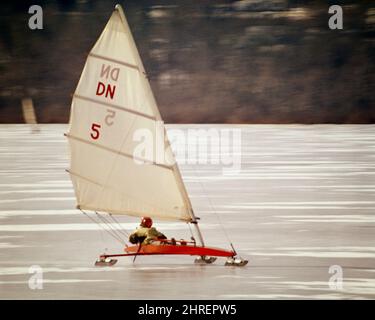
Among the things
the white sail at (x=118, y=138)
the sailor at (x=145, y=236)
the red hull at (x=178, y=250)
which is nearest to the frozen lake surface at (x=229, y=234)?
the red hull at (x=178, y=250)

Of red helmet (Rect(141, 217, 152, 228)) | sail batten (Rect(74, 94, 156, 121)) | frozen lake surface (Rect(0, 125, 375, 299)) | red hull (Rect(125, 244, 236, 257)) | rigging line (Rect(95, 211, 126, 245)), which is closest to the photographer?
frozen lake surface (Rect(0, 125, 375, 299))

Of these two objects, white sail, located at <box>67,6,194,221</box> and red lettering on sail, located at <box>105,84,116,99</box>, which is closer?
white sail, located at <box>67,6,194,221</box>

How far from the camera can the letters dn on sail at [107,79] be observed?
34.8 ft

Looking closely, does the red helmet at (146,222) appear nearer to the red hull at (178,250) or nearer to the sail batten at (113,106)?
the red hull at (178,250)

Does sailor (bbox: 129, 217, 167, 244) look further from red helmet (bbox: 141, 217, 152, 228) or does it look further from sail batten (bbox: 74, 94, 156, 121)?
sail batten (bbox: 74, 94, 156, 121)

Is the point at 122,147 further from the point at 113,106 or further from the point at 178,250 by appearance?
the point at 178,250

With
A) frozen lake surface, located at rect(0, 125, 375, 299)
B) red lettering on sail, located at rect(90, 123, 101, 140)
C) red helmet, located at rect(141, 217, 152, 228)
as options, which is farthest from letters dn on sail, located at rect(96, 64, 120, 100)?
frozen lake surface, located at rect(0, 125, 375, 299)

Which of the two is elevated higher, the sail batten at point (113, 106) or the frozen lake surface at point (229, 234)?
the sail batten at point (113, 106)

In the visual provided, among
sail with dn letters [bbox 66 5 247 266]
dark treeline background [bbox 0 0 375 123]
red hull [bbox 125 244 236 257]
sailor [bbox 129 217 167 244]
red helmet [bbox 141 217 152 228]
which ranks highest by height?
sail with dn letters [bbox 66 5 247 266]

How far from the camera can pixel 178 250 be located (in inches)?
394

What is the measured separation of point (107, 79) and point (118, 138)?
0.51m

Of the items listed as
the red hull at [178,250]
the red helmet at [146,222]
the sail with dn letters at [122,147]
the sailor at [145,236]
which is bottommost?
the red hull at [178,250]

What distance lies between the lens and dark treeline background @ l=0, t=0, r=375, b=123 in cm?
3788
